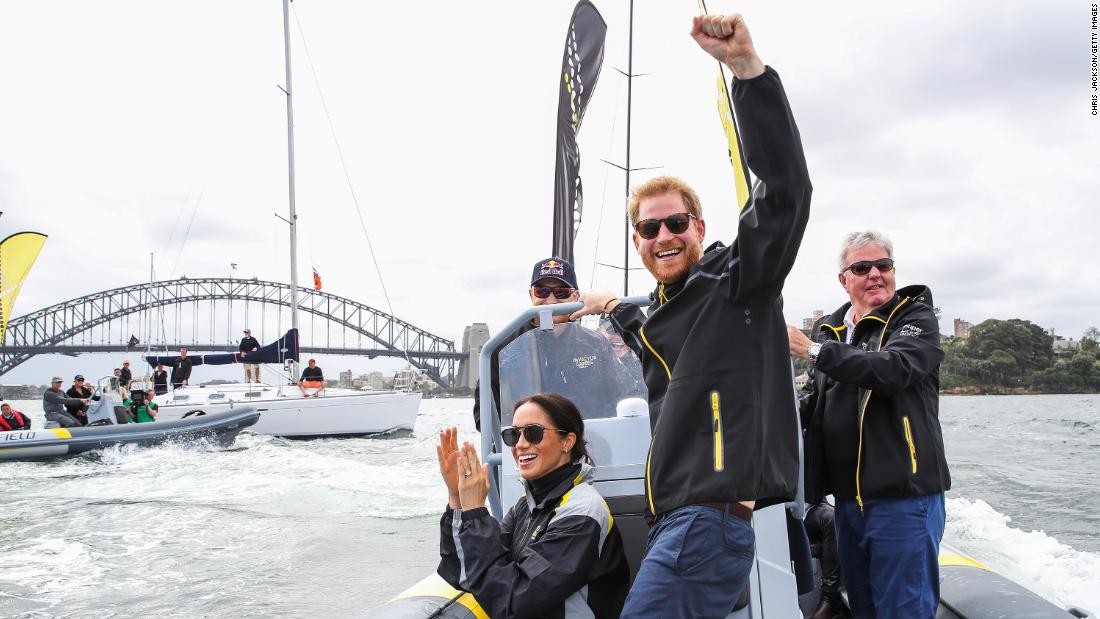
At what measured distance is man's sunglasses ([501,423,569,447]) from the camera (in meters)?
2.15

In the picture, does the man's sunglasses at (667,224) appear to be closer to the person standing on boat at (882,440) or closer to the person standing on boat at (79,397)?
the person standing on boat at (882,440)

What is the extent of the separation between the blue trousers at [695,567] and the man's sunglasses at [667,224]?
1.98ft

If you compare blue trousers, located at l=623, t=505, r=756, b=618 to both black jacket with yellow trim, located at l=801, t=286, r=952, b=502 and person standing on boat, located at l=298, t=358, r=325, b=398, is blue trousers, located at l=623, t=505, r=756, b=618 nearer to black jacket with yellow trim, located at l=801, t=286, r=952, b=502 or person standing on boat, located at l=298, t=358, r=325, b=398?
black jacket with yellow trim, located at l=801, t=286, r=952, b=502

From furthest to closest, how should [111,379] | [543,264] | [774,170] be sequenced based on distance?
[111,379], [543,264], [774,170]

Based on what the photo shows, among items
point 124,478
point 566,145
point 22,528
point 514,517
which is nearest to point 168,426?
point 124,478

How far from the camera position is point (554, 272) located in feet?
→ 11.7

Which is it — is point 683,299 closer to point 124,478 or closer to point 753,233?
point 753,233

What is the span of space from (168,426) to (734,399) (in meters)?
15.4

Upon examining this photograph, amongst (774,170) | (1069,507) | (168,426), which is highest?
(774,170)

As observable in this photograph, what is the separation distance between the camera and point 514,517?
A: 2338 millimetres

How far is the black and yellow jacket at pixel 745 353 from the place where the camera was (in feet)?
4.65

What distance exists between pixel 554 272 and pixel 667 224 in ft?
6.27

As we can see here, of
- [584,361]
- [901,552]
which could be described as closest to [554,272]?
[584,361]

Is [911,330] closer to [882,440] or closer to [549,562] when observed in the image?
[882,440]
